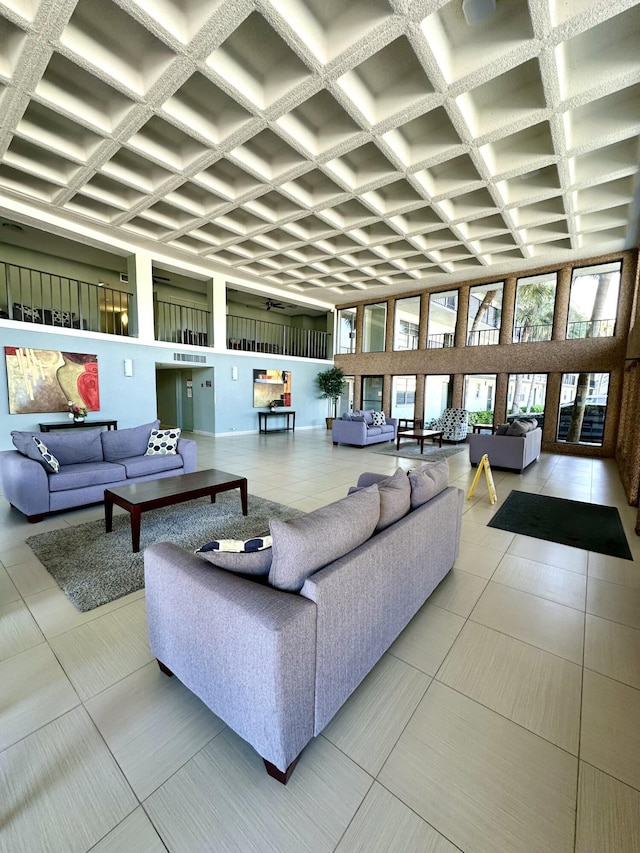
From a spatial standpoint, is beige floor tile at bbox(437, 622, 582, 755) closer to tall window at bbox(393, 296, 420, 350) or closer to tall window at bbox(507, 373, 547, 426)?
tall window at bbox(507, 373, 547, 426)

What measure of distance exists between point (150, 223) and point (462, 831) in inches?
308

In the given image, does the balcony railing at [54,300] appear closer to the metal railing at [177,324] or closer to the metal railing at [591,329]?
the metal railing at [177,324]

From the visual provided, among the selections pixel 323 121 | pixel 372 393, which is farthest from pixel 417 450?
pixel 323 121

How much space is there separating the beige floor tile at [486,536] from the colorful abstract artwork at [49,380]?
7011 mm

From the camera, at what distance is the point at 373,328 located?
11.7m

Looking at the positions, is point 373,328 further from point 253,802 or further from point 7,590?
point 253,802

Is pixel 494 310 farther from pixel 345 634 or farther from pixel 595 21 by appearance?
pixel 345 634

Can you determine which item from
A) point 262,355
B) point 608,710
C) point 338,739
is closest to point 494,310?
point 262,355

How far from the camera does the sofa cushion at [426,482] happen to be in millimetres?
2188

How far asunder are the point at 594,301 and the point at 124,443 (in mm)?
9612

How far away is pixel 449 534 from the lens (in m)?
2.45

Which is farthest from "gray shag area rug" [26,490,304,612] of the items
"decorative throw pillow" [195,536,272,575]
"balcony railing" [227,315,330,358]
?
"balcony railing" [227,315,330,358]

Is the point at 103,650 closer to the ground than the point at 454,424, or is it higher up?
closer to the ground

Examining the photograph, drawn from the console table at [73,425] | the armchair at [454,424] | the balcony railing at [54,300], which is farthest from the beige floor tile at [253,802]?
the armchair at [454,424]
